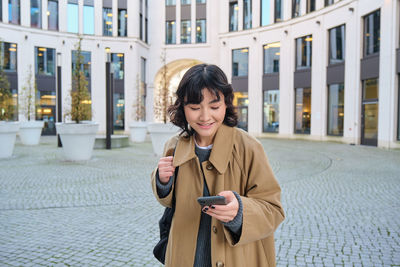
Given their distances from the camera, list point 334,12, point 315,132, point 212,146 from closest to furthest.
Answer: point 212,146
point 334,12
point 315,132

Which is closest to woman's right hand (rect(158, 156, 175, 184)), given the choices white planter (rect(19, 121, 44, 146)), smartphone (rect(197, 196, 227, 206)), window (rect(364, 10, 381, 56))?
smartphone (rect(197, 196, 227, 206))

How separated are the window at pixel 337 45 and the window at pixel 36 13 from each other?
22.6 meters

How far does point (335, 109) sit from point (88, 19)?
74.0ft

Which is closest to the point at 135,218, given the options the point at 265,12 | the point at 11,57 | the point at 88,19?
the point at 265,12

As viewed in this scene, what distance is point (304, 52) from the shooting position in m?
24.2

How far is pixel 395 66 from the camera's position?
51.9ft

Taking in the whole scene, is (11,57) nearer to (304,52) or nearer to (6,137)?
(6,137)

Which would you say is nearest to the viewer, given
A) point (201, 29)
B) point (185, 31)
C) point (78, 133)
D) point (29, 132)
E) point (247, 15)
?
point (78, 133)

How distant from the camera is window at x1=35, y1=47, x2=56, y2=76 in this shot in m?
27.9

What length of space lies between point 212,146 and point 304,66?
24.3m

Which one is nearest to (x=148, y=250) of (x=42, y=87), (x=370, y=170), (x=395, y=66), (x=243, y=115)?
(x=370, y=170)

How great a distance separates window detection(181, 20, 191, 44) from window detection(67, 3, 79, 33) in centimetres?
983

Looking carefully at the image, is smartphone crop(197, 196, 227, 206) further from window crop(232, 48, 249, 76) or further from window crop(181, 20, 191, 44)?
window crop(181, 20, 191, 44)

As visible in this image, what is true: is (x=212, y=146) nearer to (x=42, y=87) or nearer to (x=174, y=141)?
(x=174, y=141)
